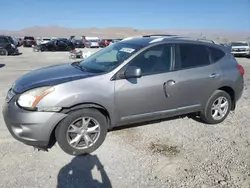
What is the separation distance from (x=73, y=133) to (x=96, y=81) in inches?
32.6

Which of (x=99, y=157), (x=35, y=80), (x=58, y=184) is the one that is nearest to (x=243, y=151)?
(x=99, y=157)

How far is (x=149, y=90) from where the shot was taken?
3990mm

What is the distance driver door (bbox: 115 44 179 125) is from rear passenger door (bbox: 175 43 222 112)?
161 mm

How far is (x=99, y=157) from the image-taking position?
11.9 feet

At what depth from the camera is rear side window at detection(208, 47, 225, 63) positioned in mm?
4719

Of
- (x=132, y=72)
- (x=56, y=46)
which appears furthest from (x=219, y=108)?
(x=56, y=46)

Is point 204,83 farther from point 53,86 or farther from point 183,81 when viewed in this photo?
point 53,86

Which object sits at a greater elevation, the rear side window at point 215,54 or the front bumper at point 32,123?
the rear side window at point 215,54

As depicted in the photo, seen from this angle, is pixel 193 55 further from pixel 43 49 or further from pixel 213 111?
pixel 43 49

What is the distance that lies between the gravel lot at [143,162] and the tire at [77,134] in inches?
4.1

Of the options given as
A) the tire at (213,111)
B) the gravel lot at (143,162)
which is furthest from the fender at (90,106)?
the tire at (213,111)

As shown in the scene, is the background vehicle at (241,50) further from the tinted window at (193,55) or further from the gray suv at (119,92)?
the tinted window at (193,55)

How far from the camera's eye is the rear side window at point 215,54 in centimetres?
472

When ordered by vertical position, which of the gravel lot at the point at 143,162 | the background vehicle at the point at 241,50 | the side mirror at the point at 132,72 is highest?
the side mirror at the point at 132,72
